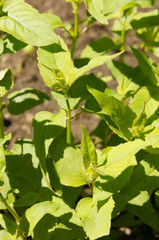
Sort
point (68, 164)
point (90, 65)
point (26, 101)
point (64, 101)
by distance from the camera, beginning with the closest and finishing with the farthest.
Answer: point (90, 65)
point (68, 164)
point (64, 101)
point (26, 101)

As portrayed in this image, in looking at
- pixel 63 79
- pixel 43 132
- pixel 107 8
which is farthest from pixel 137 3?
pixel 43 132

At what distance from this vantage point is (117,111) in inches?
67.9

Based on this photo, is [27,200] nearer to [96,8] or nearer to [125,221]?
[125,221]

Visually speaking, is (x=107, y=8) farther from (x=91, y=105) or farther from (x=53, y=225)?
(x=53, y=225)

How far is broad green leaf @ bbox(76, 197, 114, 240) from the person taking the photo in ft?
4.97

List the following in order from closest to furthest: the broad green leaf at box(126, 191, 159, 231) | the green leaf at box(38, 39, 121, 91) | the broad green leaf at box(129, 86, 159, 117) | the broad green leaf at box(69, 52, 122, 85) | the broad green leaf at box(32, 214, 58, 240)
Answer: the broad green leaf at box(69, 52, 122, 85), the green leaf at box(38, 39, 121, 91), the broad green leaf at box(32, 214, 58, 240), the broad green leaf at box(129, 86, 159, 117), the broad green leaf at box(126, 191, 159, 231)

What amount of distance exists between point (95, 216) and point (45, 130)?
1.73 ft

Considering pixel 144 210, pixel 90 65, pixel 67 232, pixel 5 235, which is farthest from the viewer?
pixel 144 210

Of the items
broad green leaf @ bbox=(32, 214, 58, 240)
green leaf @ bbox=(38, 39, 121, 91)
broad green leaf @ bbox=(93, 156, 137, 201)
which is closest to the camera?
broad green leaf @ bbox=(93, 156, 137, 201)

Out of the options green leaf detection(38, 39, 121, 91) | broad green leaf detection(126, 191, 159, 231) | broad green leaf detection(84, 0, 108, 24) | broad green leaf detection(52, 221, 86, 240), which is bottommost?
broad green leaf detection(126, 191, 159, 231)

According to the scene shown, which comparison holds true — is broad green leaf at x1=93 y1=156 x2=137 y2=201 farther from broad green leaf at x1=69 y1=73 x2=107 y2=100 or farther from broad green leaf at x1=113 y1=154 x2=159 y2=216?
broad green leaf at x1=69 y1=73 x2=107 y2=100

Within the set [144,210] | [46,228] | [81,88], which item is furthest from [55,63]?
[144,210]

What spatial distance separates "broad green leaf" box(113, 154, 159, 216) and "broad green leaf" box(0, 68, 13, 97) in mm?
775

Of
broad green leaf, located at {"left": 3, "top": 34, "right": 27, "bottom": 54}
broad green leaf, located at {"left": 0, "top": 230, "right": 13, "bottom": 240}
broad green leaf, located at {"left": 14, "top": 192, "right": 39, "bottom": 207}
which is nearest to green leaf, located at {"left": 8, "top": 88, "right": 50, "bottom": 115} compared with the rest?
broad green leaf, located at {"left": 3, "top": 34, "right": 27, "bottom": 54}
